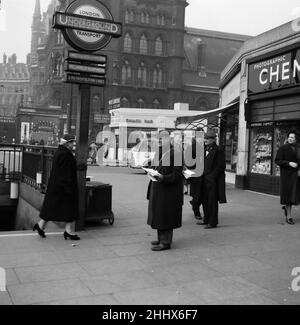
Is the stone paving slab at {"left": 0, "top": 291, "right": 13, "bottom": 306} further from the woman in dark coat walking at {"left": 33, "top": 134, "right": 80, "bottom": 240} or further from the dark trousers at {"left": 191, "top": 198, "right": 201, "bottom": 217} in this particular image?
the dark trousers at {"left": 191, "top": 198, "right": 201, "bottom": 217}

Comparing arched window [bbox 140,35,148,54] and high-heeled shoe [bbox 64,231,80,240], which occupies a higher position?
arched window [bbox 140,35,148,54]

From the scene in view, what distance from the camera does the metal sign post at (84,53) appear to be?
798cm

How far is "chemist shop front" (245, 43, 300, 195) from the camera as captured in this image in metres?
13.0

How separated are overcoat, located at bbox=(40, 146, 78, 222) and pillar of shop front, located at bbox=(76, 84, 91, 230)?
0.61 m

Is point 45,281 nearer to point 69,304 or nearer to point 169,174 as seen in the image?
point 69,304

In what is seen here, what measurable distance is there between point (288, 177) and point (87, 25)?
4.70 metres

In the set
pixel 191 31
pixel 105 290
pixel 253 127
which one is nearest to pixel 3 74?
pixel 191 31

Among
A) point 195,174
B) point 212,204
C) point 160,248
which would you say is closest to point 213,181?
point 212,204

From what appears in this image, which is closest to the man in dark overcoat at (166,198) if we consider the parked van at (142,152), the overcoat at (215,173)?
the overcoat at (215,173)

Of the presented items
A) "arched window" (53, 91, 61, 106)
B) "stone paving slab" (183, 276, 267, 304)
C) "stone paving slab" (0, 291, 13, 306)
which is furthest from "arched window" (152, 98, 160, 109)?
"stone paving slab" (0, 291, 13, 306)

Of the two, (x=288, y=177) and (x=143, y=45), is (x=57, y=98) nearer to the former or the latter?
(x=143, y=45)

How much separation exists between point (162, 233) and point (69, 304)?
259cm

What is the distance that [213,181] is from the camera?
28.5ft

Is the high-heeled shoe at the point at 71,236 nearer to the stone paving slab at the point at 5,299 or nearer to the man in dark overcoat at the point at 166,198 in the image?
the man in dark overcoat at the point at 166,198
